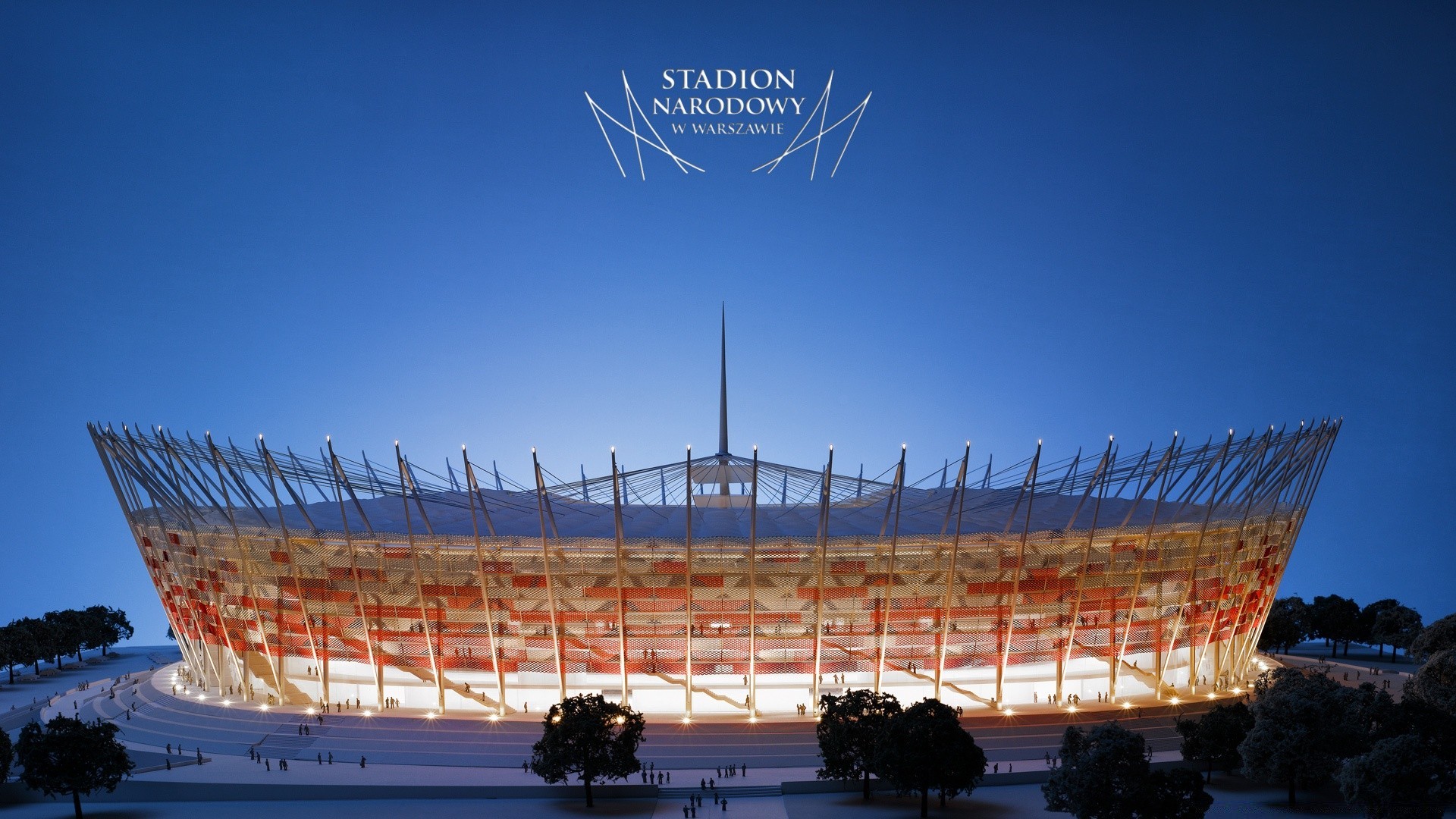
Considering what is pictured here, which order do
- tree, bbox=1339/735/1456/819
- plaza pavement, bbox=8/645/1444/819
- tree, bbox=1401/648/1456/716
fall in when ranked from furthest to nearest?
tree, bbox=1401/648/1456/716 < plaza pavement, bbox=8/645/1444/819 < tree, bbox=1339/735/1456/819

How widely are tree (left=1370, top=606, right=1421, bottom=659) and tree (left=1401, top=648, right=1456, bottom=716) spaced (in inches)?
1352

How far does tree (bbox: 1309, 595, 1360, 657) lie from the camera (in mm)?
91938

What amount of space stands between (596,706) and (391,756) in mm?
11714

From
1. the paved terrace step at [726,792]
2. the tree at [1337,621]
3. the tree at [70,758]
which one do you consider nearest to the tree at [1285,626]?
→ the tree at [1337,621]

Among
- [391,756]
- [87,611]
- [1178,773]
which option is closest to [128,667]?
[87,611]

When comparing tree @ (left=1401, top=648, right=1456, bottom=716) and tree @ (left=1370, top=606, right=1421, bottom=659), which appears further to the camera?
tree @ (left=1370, top=606, right=1421, bottom=659)

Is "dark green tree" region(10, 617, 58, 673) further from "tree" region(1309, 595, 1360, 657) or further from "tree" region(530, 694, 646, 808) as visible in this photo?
"tree" region(1309, 595, 1360, 657)

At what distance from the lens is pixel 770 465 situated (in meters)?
65.8

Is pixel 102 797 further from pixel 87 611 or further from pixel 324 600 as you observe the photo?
pixel 87 611

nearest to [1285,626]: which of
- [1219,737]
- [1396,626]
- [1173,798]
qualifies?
[1396,626]

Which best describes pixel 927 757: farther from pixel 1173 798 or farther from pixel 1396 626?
pixel 1396 626

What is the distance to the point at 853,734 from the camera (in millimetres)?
45250

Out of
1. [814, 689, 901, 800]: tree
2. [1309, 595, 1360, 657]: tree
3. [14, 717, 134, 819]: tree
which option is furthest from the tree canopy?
[1309, 595, 1360, 657]: tree

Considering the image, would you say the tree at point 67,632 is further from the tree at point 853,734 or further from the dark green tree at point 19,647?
the tree at point 853,734
